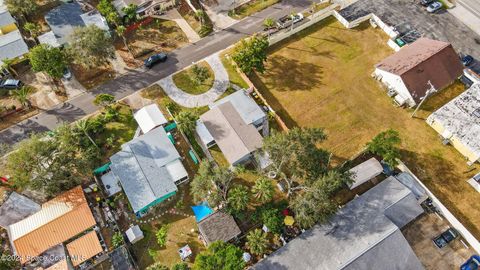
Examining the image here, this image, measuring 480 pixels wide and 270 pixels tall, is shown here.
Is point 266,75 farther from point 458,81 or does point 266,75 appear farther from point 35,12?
point 35,12

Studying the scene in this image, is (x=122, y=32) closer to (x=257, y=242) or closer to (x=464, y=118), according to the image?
(x=257, y=242)

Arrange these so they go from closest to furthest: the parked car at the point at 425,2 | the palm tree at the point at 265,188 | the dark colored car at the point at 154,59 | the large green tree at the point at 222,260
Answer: the large green tree at the point at 222,260 < the palm tree at the point at 265,188 < the dark colored car at the point at 154,59 < the parked car at the point at 425,2

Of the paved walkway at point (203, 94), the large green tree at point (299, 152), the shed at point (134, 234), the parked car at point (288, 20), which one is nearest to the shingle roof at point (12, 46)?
the paved walkway at point (203, 94)

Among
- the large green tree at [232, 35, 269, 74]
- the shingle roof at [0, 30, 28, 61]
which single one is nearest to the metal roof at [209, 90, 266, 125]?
the large green tree at [232, 35, 269, 74]

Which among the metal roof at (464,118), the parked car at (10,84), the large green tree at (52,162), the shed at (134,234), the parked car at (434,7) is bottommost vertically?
the metal roof at (464,118)

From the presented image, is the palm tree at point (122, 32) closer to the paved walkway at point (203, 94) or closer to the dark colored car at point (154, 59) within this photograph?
the dark colored car at point (154, 59)

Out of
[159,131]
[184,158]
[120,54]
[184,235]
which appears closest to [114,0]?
[120,54]
